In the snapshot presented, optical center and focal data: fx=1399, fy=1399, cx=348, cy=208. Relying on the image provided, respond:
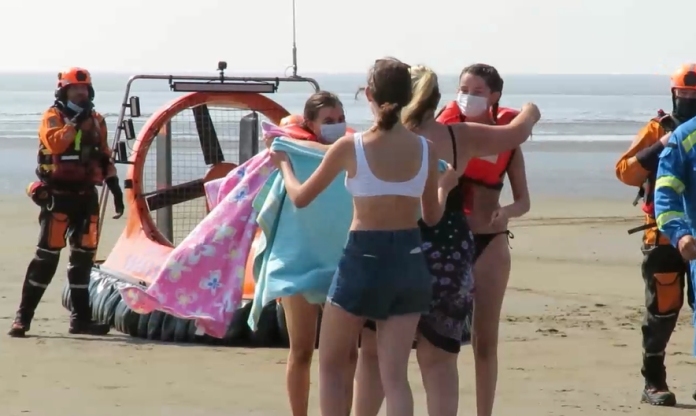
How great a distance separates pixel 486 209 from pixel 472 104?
1.31ft

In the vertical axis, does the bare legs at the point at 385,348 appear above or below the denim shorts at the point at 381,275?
below

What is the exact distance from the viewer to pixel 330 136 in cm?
507

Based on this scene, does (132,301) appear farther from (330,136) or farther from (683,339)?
(683,339)

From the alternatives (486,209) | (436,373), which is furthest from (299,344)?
(486,209)

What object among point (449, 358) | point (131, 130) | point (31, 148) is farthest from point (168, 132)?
point (31, 148)

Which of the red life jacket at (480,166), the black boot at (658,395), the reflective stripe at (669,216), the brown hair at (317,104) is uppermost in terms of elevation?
the brown hair at (317,104)

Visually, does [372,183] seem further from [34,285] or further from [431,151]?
[34,285]

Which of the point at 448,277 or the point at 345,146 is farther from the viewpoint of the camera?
the point at 448,277

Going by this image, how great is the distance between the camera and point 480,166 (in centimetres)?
510

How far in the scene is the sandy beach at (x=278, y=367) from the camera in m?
6.14

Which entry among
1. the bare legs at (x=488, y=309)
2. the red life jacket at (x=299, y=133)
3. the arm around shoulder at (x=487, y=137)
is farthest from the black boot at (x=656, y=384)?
the red life jacket at (x=299, y=133)

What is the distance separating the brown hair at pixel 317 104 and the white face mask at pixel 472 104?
0.45 meters

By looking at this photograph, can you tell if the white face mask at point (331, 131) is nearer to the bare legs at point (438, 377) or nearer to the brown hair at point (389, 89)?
the brown hair at point (389, 89)

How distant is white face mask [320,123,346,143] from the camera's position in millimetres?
5055
